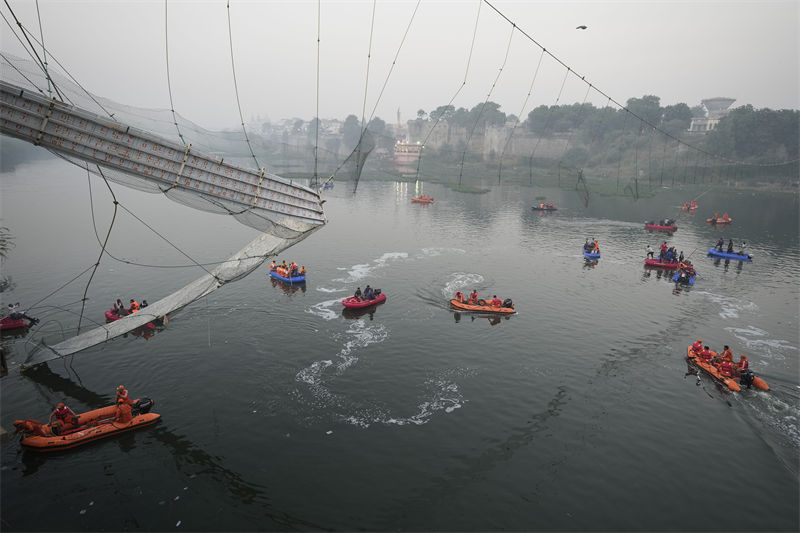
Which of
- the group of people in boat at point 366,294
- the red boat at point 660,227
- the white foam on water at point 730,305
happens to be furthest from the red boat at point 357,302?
the red boat at point 660,227

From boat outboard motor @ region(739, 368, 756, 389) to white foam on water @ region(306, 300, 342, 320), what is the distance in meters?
30.7

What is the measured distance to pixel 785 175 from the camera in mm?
145125

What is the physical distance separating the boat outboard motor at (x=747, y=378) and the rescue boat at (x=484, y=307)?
56.4ft

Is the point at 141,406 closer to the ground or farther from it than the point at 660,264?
closer to the ground

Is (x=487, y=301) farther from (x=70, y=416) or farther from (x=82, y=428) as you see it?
(x=70, y=416)

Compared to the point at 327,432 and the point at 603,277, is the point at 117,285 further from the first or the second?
the point at 603,277

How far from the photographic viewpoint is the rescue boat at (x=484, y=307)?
39375 mm

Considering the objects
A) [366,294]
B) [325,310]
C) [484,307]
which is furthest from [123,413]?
[484,307]

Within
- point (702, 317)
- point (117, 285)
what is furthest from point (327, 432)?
point (702, 317)

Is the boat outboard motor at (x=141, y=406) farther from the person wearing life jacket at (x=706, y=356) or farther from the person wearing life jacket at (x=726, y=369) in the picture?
the person wearing life jacket at (x=706, y=356)

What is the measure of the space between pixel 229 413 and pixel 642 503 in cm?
2139

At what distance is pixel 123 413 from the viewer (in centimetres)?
2188

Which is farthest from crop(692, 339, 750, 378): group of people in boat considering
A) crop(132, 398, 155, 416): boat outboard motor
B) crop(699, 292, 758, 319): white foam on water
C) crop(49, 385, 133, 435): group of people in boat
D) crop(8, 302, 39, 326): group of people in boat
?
crop(8, 302, 39, 326): group of people in boat

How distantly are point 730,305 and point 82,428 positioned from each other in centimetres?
5635
